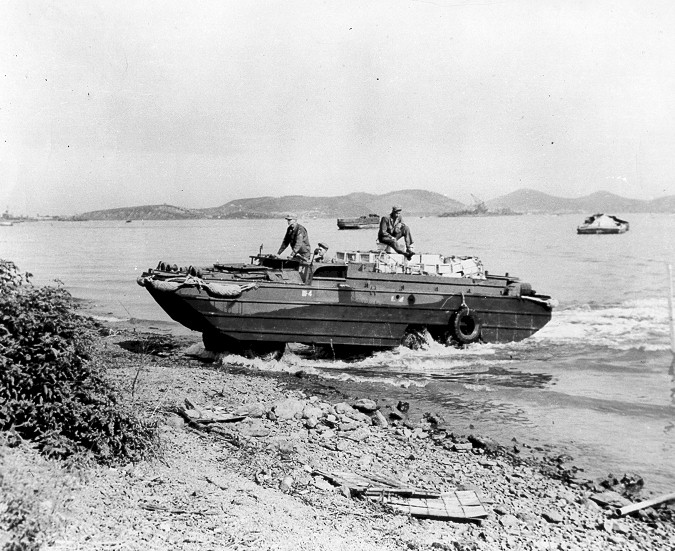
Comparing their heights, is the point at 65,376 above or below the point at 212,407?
above

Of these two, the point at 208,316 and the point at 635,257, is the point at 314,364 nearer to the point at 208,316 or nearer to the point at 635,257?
the point at 208,316

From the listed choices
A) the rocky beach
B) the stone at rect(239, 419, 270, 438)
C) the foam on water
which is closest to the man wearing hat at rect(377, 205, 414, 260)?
the foam on water

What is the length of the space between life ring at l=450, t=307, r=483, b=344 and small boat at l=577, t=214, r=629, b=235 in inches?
2589

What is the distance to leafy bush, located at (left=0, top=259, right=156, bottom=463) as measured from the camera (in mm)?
5703

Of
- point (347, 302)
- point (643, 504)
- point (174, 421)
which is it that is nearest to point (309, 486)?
point (174, 421)

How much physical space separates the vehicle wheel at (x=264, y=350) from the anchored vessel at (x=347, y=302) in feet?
0.08

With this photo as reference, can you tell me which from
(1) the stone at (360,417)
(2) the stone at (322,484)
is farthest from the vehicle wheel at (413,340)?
(2) the stone at (322,484)

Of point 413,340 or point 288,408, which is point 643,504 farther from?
point 413,340

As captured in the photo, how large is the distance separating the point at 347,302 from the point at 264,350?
87.3 inches

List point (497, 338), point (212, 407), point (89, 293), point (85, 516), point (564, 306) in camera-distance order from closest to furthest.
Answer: point (85, 516), point (212, 407), point (497, 338), point (564, 306), point (89, 293)

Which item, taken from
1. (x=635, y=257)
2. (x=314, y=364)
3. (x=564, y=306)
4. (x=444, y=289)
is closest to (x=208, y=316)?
(x=314, y=364)

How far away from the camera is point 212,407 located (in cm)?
902

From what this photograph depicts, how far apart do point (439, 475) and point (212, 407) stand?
3.50 m

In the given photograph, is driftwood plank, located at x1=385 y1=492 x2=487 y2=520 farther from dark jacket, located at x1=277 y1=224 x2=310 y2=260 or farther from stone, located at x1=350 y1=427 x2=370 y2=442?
dark jacket, located at x1=277 y1=224 x2=310 y2=260
